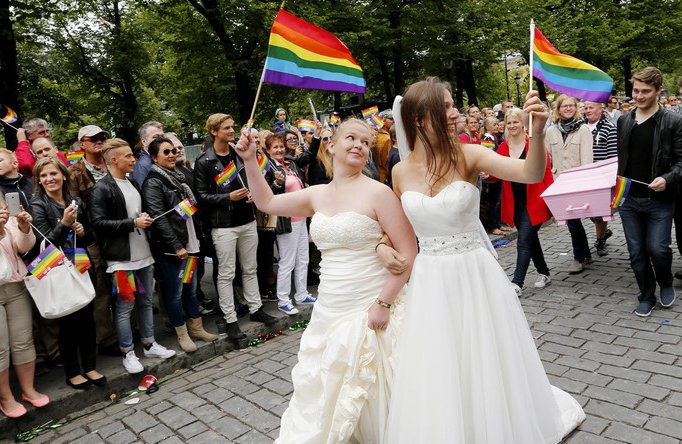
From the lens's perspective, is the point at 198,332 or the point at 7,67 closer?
the point at 198,332

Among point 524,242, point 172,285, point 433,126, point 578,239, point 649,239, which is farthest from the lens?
point 578,239

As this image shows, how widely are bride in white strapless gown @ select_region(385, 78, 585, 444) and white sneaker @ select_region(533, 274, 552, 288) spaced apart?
3821 millimetres

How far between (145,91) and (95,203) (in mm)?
22373

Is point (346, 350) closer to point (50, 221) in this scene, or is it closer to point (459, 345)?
point (459, 345)

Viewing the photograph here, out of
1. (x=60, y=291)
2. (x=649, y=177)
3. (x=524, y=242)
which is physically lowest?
(x=524, y=242)

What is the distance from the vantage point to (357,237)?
3064mm

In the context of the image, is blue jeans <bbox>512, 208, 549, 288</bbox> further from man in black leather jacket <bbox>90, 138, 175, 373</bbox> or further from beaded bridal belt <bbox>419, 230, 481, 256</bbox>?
man in black leather jacket <bbox>90, 138, 175, 373</bbox>

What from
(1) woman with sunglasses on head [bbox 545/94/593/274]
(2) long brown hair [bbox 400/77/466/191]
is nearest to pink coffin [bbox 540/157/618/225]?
(1) woman with sunglasses on head [bbox 545/94/593/274]

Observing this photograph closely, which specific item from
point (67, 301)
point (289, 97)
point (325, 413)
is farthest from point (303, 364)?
point (289, 97)

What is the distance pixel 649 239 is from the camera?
5.43 metres

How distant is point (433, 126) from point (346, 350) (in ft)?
4.59

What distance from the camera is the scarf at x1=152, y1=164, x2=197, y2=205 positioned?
17.4ft

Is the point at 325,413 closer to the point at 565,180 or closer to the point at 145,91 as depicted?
the point at 565,180

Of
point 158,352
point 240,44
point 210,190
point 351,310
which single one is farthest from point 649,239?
point 240,44
